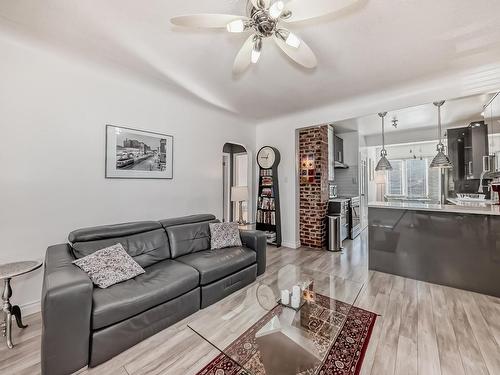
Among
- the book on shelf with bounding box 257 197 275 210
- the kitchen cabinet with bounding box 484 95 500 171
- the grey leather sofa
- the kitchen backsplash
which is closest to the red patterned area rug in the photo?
the grey leather sofa

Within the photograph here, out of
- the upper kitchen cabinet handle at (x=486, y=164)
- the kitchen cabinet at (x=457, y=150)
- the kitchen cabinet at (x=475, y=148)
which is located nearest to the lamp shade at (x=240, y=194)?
the upper kitchen cabinet handle at (x=486, y=164)

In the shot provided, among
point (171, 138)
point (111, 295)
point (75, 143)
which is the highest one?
point (171, 138)

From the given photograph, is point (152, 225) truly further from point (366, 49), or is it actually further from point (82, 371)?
point (366, 49)

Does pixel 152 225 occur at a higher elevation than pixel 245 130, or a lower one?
lower

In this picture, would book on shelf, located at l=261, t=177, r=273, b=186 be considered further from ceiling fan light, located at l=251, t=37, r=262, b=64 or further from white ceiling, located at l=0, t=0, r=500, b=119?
ceiling fan light, located at l=251, t=37, r=262, b=64

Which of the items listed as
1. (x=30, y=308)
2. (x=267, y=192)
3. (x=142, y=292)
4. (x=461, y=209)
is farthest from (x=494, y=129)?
(x=30, y=308)

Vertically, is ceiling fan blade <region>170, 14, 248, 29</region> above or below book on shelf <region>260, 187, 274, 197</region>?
above

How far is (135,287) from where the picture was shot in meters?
1.84

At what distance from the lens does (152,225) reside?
267 cm

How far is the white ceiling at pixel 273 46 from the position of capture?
168 centimetres

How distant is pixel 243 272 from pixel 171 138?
7.20 feet

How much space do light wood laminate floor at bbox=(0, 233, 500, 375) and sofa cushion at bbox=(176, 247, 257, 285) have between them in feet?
1.29

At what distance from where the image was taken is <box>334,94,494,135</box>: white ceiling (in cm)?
368

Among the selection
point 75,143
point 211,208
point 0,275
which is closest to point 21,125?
point 75,143
